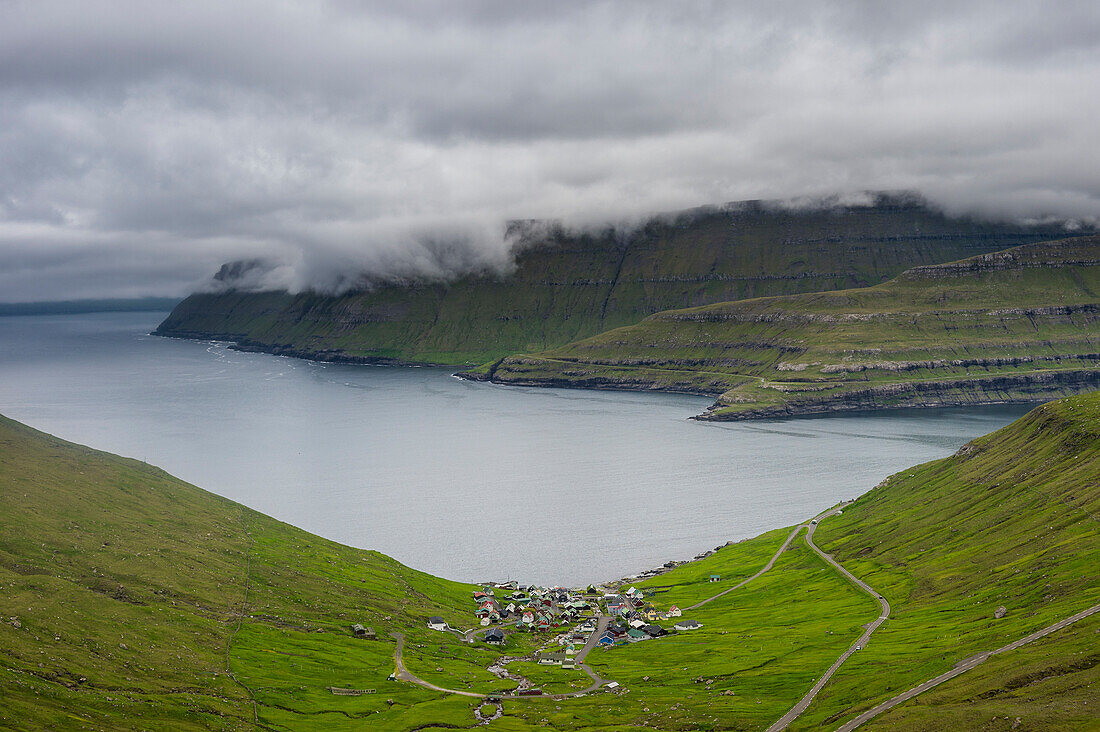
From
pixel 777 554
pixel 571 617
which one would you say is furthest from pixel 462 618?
pixel 777 554

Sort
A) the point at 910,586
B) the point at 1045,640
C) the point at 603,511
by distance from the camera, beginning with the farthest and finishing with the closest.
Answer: the point at 603,511 < the point at 910,586 < the point at 1045,640

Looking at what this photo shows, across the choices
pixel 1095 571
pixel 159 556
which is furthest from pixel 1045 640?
pixel 159 556

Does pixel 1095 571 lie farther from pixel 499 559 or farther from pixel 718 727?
pixel 499 559

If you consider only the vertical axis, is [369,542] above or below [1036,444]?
below

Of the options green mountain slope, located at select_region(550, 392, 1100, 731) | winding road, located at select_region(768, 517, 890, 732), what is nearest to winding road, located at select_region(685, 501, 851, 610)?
green mountain slope, located at select_region(550, 392, 1100, 731)

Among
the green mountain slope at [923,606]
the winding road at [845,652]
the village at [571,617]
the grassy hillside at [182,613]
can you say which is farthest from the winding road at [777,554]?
the grassy hillside at [182,613]

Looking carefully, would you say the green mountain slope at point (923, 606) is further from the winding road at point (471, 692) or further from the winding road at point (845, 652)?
the winding road at point (471, 692)

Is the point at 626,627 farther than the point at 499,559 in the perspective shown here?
No
